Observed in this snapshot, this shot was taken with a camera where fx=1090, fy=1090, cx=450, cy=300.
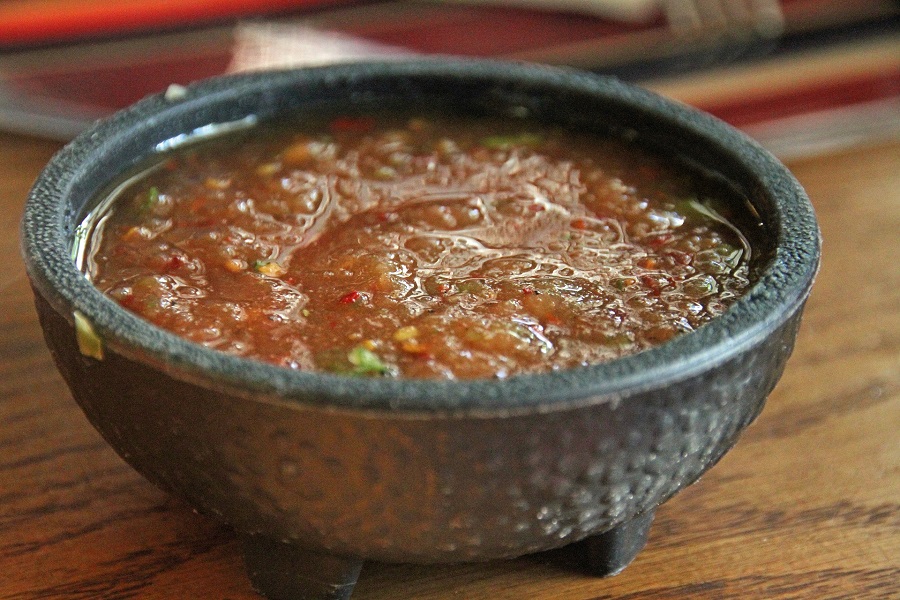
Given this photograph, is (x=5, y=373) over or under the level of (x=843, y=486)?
over

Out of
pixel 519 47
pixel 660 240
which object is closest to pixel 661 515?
pixel 660 240

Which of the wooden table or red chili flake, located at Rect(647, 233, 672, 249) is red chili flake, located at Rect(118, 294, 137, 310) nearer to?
the wooden table

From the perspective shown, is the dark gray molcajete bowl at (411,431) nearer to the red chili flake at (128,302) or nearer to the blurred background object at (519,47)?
the red chili flake at (128,302)

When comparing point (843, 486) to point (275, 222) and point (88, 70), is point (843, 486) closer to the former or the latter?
point (275, 222)

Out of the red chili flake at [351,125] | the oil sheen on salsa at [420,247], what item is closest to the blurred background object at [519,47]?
the red chili flake at [351,125]

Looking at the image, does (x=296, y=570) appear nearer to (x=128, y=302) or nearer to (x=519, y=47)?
(x=128, y=302)

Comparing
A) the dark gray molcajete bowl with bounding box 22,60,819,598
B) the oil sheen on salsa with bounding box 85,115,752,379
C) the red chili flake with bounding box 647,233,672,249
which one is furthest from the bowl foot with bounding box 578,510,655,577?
the red chili flake with bounding box 647,233,672,249

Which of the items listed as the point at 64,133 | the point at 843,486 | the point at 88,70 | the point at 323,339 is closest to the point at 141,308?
the point at 323,339
